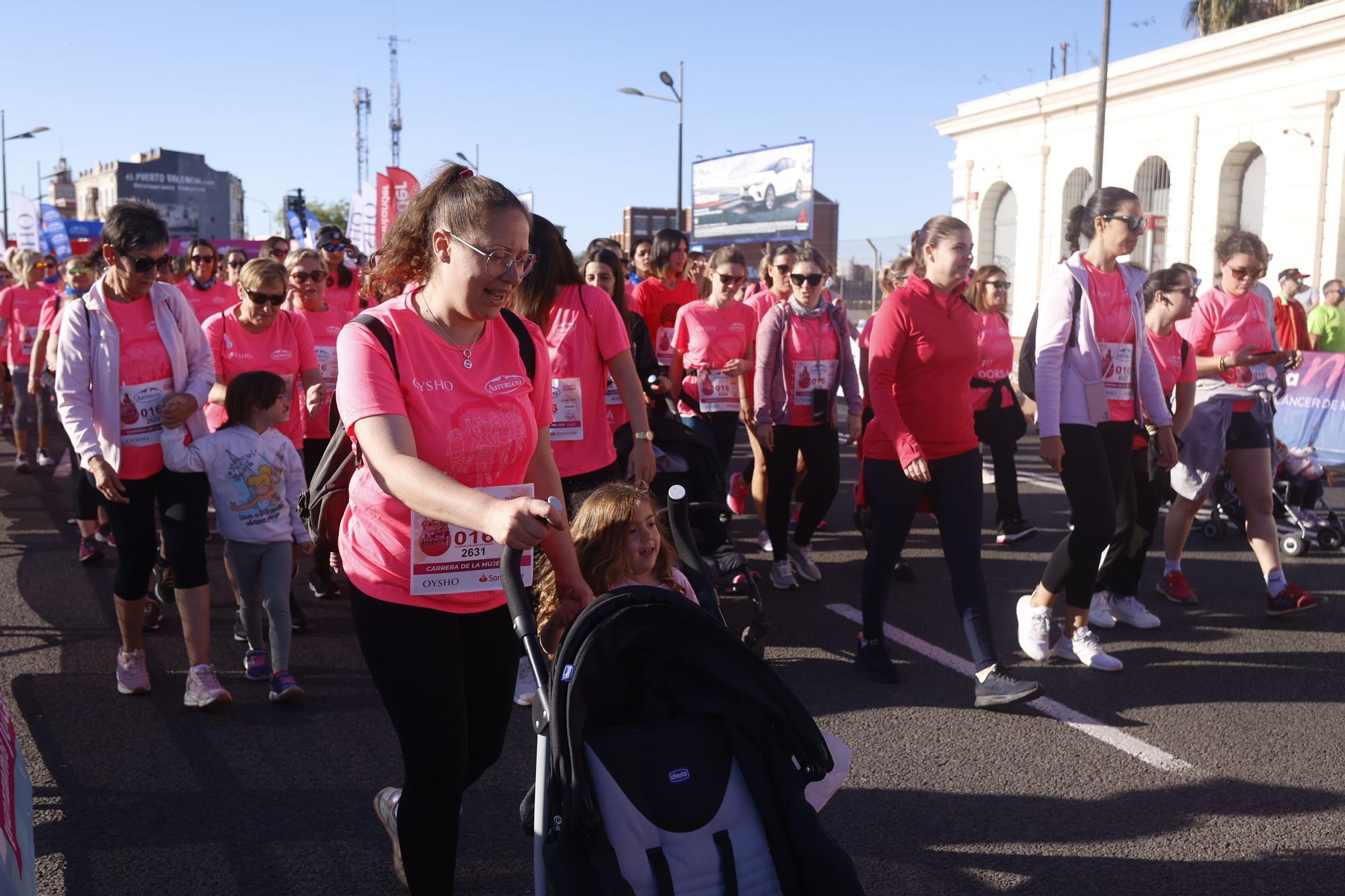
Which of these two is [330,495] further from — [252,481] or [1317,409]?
[1317,409]

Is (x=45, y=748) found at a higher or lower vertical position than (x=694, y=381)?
lower

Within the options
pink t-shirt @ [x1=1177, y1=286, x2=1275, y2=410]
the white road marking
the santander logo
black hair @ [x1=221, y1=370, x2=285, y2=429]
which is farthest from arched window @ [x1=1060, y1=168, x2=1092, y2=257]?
the santander logo

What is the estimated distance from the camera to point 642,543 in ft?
11.3

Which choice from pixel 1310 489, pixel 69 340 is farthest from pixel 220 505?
pixel 1310 489

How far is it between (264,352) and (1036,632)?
4.10 meters

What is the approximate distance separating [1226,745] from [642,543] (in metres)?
2.63

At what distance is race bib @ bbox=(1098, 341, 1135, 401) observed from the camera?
5.29m

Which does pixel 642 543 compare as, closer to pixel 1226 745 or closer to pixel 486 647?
pixel 486 647

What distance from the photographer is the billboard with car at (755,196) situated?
159 ft

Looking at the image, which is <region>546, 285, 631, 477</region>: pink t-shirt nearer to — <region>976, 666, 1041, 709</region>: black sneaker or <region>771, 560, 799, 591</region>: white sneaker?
<region>976, 666, 1041, 709</region>: black sneaker

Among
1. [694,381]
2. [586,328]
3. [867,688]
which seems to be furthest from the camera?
[694,381]

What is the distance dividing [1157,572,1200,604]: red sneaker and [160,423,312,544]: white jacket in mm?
4760

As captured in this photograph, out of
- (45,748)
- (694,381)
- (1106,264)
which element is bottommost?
(45,748)

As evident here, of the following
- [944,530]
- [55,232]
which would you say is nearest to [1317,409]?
[944,530]
